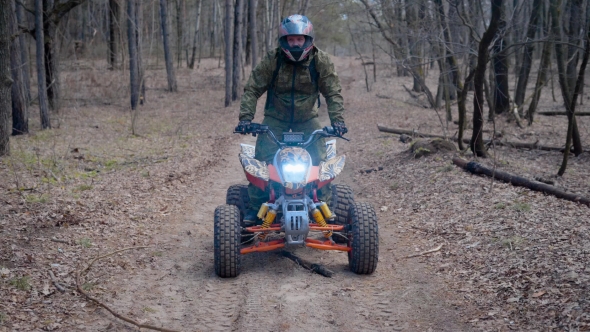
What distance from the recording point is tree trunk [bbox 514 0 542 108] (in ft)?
50.9

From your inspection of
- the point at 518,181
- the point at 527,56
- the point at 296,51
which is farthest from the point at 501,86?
the point at 296,51

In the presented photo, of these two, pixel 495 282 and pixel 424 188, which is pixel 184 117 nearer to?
pixel 424 188

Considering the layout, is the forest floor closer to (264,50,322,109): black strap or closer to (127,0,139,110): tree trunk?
(264,50,322,109): black strap

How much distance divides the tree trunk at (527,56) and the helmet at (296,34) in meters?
10.6

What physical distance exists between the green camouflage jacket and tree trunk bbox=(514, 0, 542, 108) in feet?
33.8

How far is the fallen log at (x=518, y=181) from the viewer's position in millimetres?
7641

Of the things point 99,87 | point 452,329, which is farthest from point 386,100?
point 452,329

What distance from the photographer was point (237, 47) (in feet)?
76.0

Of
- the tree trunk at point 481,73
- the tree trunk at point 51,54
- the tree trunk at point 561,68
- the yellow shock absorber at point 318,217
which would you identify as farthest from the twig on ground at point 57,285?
the tree trunk at point 51,54

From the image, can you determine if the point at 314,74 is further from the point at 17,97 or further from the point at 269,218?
the point at 17,97

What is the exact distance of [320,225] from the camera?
18.7 ft

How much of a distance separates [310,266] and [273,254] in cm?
63

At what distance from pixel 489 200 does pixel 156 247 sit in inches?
181

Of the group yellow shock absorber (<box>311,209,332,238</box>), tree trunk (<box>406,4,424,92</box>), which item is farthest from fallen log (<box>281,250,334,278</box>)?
tree trunk (<box>406,4,424,92</box>)
